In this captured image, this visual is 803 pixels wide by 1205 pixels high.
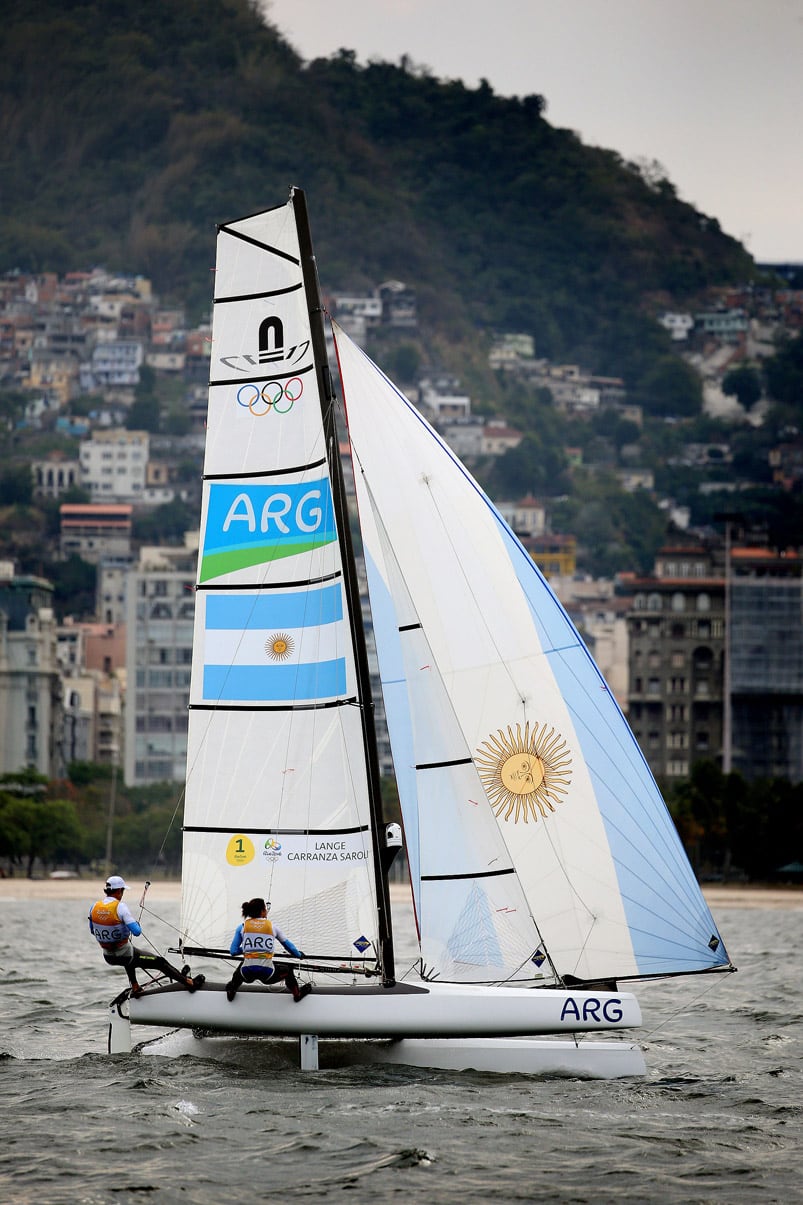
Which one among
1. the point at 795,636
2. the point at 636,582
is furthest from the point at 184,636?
the point at 795,636

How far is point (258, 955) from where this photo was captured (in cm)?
1532

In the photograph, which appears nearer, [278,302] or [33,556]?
[278,302]

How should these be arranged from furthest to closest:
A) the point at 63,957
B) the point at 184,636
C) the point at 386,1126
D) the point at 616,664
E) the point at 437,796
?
1. the point at 616,664
2. the point at 184,636
3. the point at 63,957
4. the point at 437,796
5. the point at 386,1126

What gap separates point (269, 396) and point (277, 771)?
3.32 m

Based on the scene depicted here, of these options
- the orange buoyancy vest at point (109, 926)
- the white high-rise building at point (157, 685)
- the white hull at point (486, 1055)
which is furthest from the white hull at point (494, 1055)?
the white high-rise building at point (157, 685)

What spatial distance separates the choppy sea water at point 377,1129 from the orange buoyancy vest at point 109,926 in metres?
1.11

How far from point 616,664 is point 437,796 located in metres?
133

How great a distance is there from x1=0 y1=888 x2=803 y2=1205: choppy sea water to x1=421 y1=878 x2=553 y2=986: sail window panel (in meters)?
0.92

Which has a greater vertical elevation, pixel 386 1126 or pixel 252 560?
pixel 252 560

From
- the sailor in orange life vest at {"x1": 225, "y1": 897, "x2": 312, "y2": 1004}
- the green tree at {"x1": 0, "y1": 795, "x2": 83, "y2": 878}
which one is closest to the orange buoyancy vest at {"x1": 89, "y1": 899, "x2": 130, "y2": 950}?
the sailor in orange life vest at {"x1": 225, "y1": 897, "x2": 312, "y2": 1004}

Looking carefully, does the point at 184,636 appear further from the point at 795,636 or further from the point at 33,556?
the point at 33,556

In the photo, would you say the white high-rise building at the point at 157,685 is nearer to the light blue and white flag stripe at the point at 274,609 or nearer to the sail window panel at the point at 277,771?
the light blue and white flag stripe at the point at 274,609

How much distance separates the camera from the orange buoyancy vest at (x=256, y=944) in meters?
15.3

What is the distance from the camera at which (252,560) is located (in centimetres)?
1650
